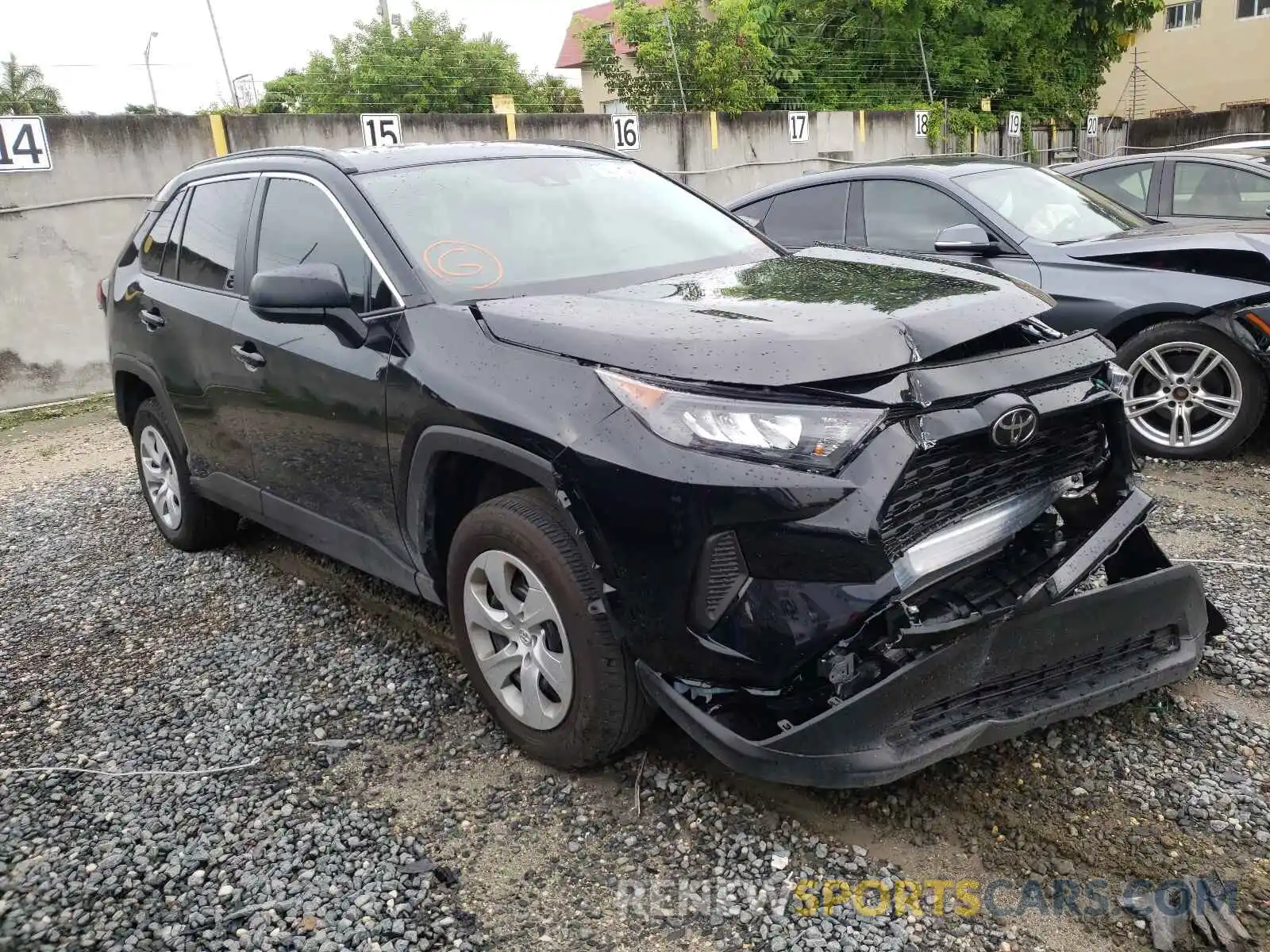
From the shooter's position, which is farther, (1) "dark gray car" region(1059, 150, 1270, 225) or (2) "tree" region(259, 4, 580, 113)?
(2) "tree" region(259, 4, 580, 113)

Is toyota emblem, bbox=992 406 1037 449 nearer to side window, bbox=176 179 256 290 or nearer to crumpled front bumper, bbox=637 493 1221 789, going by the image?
crumpled front bumper, bbox=637 493 1221 789

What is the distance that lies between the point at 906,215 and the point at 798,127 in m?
9.56

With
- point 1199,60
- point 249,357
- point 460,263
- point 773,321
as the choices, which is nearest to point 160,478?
point 249,357

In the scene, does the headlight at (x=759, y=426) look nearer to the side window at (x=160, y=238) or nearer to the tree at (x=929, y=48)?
the side window at (x=160, y=238)

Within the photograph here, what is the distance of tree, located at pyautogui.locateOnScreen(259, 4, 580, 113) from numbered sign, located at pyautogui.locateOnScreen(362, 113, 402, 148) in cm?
1306

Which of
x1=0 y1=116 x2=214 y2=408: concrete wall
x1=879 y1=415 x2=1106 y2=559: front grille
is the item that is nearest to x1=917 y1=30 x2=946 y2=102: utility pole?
x1=0 y1=116 x2=214 y2=408: concrete wall

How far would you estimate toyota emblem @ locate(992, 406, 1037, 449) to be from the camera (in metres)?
2.46

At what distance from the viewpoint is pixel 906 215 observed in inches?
247

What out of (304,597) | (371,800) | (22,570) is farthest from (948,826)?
(22,570)

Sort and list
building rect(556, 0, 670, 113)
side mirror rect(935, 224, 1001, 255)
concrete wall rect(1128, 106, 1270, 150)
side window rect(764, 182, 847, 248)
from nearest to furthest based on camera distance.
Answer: side mirror rect(935, 224, 1001, 255), side window rect(764, 182, 847, 248), concrete wall rect(1128, 106, 1270, 150), building rect(556, 0, 670, 113)

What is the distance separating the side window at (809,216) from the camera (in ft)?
21.6

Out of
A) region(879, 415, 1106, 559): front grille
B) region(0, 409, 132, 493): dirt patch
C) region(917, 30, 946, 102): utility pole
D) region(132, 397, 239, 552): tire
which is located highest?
region(917, 30, 946, 102): utility pole

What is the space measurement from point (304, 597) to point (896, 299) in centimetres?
293

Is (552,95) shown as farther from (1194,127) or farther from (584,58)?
(1194,127)
